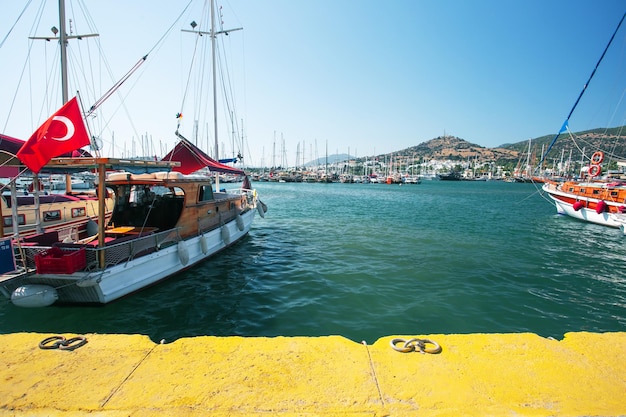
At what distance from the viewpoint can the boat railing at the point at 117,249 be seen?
7.75m

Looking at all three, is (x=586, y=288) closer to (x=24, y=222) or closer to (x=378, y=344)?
(x=378, y=344)

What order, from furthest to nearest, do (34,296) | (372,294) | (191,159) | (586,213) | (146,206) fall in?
(586,213) < (191,159) < (146,206) < (372,294) < (34,296)

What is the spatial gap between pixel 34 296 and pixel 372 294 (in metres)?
8.61

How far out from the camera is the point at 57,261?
24.4 feet

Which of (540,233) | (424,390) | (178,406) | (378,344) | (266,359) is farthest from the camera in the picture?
(540,233)

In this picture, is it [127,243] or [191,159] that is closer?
[127,243]

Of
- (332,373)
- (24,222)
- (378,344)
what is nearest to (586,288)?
(378,344)

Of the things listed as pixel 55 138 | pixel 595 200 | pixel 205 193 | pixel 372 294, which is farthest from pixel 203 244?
pixel 595 200

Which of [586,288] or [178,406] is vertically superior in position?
[178,406]

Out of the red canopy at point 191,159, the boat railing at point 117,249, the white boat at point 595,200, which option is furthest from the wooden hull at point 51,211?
the white boat at point 595,200

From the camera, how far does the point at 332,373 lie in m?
3.24

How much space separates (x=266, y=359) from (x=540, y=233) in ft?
77.0

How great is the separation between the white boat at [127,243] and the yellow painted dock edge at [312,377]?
14.5 feet

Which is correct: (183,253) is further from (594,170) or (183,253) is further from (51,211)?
(594,170)
